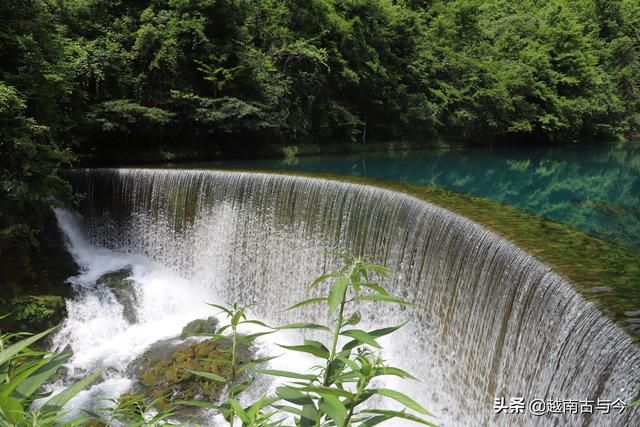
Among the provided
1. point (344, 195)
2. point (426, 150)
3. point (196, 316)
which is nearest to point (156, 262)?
A: point (196, 316)

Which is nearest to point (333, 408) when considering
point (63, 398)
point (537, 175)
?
point (63, 398)

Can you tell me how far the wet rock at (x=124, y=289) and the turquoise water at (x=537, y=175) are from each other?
4.68 meters

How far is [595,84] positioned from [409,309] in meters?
24.9

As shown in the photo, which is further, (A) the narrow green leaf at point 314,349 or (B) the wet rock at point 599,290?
(B) the wet rock at point 599,290

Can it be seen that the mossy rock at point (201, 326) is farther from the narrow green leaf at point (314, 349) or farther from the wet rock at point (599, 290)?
the narrow green leaf at point (314, 349)

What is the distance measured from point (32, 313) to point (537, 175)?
14278 millimetres

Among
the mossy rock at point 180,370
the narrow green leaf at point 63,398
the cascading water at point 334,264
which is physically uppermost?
the narrow green leaf at point 63,398

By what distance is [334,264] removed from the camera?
7812 millimetres

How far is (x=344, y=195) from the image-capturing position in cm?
771

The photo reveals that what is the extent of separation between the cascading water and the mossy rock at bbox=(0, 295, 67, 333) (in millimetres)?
353

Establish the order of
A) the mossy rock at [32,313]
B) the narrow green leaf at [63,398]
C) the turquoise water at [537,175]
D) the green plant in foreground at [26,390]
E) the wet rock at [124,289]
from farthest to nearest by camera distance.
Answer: the turquoise water at [537,175]
the wet rock at [124,289]
the mossy rock at [32,313]
the narrow green leaf at [63,398]
the green plant in foreground at [26,390]

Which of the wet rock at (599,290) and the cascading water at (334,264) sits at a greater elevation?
the wet rock at (599,290)

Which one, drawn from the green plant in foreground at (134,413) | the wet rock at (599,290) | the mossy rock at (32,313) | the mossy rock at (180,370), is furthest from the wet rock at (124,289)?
the green plant in foreground at (134,413)

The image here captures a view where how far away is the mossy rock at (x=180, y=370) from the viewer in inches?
254
